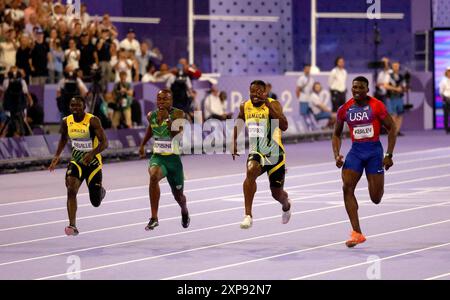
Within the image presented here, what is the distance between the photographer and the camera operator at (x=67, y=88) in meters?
25.1

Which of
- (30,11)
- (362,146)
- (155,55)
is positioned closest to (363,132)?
(362,146)

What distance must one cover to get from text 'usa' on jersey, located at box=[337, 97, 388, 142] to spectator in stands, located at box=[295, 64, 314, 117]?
60.3 ft

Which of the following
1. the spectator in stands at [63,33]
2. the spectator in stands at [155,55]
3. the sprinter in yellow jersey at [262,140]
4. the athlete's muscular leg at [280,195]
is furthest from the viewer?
the spectator in stands at [155,55]

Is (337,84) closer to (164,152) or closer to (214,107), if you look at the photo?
(214,107)

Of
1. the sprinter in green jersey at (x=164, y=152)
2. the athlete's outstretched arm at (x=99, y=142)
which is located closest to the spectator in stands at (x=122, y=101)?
the sprinter in green jersey at (x=164, y=152)

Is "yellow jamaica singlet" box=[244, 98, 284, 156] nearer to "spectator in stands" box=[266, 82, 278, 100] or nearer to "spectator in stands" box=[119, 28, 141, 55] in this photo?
"spectator in stands" box=[119, 28, 141, 55]

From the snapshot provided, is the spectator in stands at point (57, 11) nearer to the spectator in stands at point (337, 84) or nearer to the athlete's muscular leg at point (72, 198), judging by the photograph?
the spectator in stands at point (337, 84)

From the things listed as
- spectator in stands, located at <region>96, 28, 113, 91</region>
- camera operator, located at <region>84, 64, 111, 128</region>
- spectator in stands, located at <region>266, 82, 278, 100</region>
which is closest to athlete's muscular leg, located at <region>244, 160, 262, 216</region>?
camera operator, located at <region>84, 64, 111, 128</region>

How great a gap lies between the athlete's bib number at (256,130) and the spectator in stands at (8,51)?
11.6 meters

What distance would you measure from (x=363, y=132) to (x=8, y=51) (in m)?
13.6

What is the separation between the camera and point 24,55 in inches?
994

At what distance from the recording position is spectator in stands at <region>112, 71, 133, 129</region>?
26672mm

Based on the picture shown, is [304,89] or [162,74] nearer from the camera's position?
[162,74]
